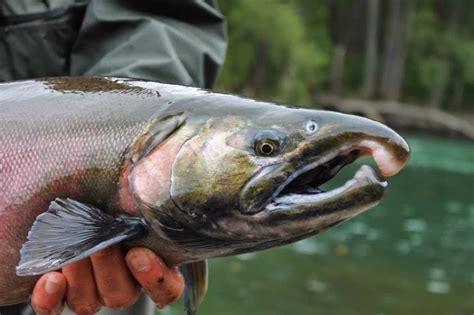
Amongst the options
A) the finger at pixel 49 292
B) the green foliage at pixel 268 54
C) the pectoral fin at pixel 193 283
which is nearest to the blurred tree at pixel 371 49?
the green foliage at pixel 268 54

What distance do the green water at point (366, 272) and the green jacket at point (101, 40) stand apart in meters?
4.33

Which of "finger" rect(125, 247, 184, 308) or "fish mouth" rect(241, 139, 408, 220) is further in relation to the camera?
"finger" rect(125, 247, 184, 308)

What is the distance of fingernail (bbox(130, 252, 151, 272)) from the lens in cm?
251

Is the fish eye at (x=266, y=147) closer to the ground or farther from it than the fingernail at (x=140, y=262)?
farther from it

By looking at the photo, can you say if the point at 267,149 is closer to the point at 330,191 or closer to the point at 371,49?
the point at 330,191

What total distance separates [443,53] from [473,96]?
3349 millimetres

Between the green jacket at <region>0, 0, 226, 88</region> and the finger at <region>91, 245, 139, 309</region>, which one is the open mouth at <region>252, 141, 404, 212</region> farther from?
the green jacket at <region>0, 0, 226, 88</region>

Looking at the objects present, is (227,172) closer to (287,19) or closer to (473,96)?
(287,19)

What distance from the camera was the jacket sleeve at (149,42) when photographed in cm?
346

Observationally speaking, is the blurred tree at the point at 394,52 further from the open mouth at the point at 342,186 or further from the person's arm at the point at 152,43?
the open mouth at the point at 342,186

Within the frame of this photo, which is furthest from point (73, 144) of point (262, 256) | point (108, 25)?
point (262, 256)

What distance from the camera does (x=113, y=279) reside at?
2686 millimetres

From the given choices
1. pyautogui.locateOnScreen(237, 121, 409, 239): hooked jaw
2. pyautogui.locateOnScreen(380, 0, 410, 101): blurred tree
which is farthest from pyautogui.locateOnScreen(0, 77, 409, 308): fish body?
pyautogui.locateOnScreen(380, 0, 410, 101): blurred tree

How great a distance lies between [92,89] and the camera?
105 inches
